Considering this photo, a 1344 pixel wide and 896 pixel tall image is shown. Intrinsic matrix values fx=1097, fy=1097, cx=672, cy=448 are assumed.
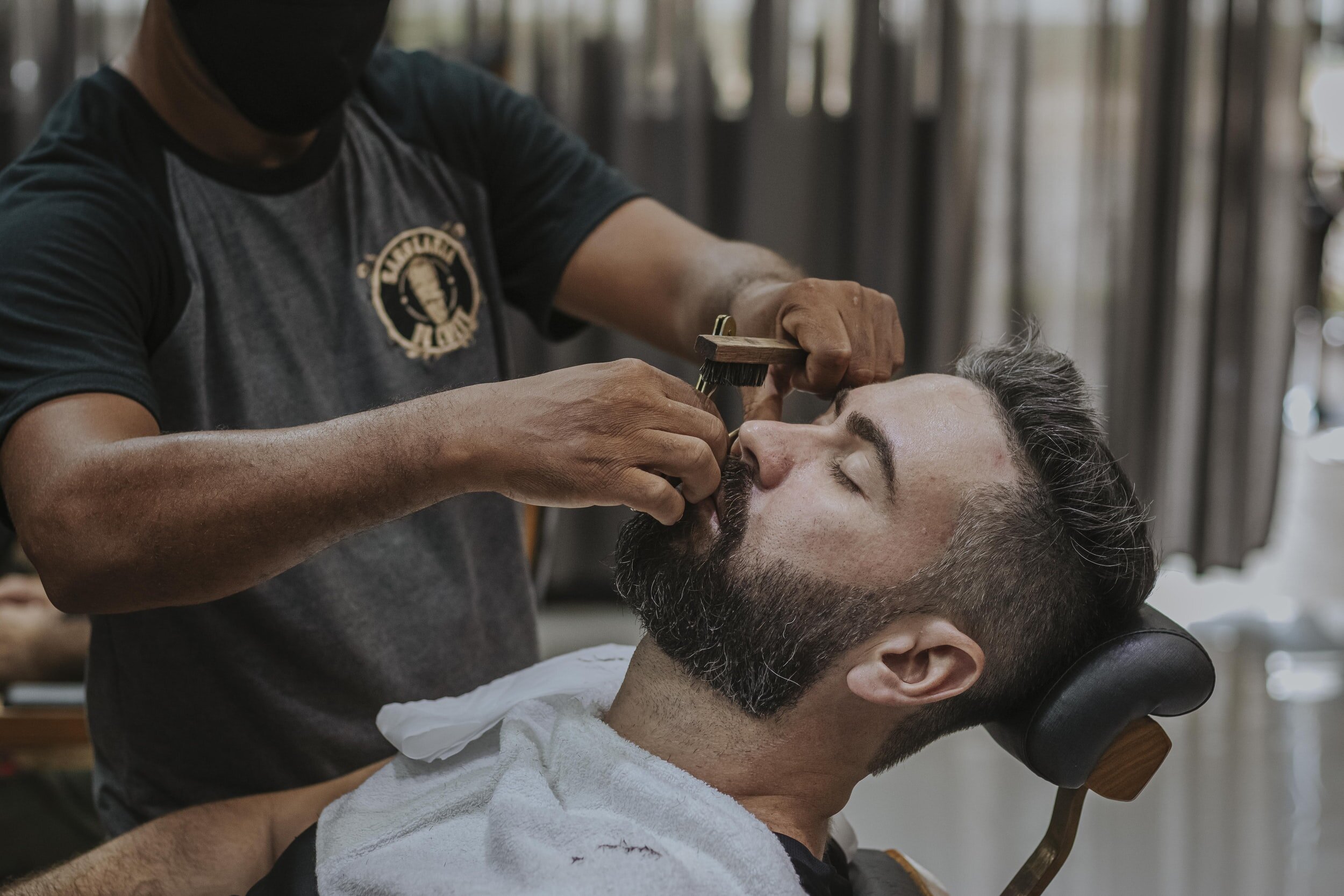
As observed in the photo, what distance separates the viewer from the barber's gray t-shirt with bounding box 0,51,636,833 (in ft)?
4.60

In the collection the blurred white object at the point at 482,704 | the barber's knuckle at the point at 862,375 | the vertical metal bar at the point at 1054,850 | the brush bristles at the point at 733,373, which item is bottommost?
the vertical metal bar at the point at 1054,850

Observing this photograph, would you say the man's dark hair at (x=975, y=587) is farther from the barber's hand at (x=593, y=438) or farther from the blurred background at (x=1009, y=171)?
the blurred background at (x=1009, y=171)

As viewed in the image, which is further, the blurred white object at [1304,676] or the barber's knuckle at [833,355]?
the blurred white object at [1304,676]

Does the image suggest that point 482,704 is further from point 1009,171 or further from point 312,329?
point 1009,171

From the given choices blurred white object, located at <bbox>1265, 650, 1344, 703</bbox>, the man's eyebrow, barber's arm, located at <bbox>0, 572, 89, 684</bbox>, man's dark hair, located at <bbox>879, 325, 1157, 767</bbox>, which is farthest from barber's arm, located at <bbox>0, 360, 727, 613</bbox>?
blurred white object, located at <bbox>1265, 650, 1344, 703</bbox>

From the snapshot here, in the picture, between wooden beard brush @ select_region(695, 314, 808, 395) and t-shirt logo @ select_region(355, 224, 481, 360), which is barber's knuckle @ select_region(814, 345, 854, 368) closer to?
wooden beard brush @ select_region(695, 314, 808, 395)

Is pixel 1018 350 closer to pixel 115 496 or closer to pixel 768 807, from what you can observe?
pixel 768 807

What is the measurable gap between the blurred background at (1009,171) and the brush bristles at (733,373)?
2.41 meters

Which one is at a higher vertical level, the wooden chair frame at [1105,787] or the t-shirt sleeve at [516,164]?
the t-shirt sleeve at [516,164]

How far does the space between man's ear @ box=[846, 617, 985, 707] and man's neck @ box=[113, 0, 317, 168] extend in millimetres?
1067

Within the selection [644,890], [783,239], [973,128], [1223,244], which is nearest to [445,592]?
[644,890]

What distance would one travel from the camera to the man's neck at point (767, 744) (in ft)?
4.12

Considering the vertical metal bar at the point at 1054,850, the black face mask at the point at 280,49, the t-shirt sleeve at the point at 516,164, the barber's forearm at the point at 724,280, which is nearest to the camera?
the vertical metal bar at the point at 1054,850

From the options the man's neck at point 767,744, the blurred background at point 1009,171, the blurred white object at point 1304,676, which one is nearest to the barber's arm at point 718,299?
the man's neck at point 767,744
